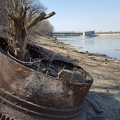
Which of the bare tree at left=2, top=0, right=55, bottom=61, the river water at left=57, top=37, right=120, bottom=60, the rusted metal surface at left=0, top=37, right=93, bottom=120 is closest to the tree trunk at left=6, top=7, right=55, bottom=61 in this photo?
the bare tree at left=2, top=0, right=55, bottom=61

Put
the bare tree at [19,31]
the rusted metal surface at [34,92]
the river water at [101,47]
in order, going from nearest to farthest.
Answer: the rusted metal surface at [34,92]
the bare tree at [19,31]
the river water at [101,47]

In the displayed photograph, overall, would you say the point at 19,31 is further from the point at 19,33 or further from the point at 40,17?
the point at 40,17

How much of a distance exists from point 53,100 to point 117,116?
2.85 m

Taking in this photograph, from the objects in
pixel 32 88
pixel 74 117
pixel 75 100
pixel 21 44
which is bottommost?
pixel 74 117

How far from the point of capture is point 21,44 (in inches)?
186

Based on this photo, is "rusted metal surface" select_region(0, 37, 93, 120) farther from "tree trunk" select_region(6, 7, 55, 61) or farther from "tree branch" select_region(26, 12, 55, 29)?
"tree branch" select_region(26, 12, 55, 29)

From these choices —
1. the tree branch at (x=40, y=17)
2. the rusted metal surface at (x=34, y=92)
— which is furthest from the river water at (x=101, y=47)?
the rusted metal surface at (x=34, y=92)

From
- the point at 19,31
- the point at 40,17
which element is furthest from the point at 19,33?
the point at 40,17

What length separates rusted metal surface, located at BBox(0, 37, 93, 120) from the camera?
4.14m

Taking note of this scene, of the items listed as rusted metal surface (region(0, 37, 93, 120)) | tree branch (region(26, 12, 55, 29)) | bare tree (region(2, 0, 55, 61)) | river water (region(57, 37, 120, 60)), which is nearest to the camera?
rusted metal surface (region(0, 37, 93, 120))

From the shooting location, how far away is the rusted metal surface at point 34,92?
4137 millimetres

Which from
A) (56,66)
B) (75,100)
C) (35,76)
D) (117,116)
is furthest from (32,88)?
(117,116)

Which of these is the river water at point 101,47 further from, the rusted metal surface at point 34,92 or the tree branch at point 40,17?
the rusted metal surface at point 34,92

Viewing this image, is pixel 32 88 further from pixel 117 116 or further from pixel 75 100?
pixel 117 116
